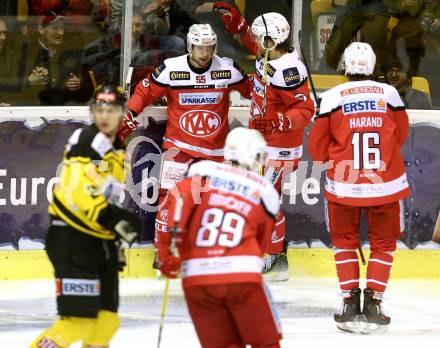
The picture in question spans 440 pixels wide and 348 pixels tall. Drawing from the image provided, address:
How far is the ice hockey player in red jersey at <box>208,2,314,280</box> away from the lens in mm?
7434

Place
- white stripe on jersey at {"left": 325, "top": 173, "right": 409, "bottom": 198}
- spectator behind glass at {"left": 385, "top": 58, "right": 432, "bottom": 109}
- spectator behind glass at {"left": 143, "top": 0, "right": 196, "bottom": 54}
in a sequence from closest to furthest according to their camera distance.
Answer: white stripe on jersey at {"left": 325, "top": 173, "right": 409, "bottom": 198} < spectator behind glass at {"left": 143, "top": 0, "right": 196, "bottom": 54} < spectator behind glass at {"left": 385, "top": 58, "right": 432, "bottom": 109}

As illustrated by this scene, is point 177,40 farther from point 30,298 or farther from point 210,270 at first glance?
point 210,270

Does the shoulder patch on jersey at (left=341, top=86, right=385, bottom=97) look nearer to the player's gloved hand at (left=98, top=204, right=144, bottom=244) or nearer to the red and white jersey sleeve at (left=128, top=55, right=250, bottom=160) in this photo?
the red and white jersey sleeve at (left=128, top=55, right=250, bottom=160)

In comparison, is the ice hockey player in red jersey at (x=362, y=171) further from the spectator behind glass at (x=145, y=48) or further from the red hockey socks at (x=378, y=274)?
the spectator behind glass at (x=145, y=48)

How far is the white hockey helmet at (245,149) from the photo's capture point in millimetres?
5109

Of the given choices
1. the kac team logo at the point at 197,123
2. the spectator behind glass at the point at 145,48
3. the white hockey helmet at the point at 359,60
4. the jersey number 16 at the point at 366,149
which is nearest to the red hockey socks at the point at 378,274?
the jersey number 16 at the point at 366,149

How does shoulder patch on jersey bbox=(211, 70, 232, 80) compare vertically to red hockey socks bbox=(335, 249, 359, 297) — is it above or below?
above

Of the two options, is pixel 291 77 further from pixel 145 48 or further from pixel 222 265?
pixel 222 265

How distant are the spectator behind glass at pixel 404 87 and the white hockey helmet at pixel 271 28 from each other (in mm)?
945

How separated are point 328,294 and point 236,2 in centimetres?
189

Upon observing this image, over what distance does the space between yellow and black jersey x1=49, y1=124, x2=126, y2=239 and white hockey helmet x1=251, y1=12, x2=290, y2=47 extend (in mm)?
2454

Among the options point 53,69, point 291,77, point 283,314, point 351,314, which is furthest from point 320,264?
point 53,69

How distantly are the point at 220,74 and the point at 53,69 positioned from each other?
1.03 meters

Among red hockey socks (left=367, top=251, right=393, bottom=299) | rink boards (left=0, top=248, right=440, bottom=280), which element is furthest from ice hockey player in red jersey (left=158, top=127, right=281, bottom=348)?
rink boards (left=0, top=248, right=440, bottom=280)
